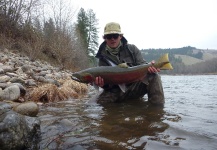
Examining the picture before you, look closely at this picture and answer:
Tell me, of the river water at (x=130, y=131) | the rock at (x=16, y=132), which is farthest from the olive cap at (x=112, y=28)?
the rock at (x=16, y=132)

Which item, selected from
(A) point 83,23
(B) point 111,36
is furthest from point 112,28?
(A) point 83,23

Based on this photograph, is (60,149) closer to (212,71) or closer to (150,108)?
(150,108)

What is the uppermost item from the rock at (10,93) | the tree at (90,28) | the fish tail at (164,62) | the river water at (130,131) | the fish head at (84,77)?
the tree at (90,28)

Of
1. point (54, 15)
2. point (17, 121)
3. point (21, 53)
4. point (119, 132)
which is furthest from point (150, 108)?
point (54, 15)

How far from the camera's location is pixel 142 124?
3604 mm

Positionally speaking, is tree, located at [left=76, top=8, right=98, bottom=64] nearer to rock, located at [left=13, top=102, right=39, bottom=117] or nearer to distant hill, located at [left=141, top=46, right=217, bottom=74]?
rock, located at [left=13, top=102, right=39, bottom=117]

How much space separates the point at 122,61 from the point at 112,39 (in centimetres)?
60

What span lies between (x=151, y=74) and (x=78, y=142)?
2.76 m

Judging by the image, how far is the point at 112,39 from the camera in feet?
17.3

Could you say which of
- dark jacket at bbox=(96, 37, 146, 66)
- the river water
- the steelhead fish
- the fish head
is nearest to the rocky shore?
the river water

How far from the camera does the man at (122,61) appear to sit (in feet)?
17.0

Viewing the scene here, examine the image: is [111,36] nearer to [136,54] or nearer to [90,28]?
[136,54]

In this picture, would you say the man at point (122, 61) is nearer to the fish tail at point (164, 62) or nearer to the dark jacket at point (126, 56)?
the dark jacket at point (126, 56)

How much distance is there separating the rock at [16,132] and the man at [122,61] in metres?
2.61
